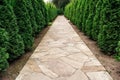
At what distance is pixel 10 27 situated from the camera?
17.3 feet

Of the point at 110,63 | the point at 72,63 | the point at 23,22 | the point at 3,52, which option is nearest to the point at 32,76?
the point at 3,52

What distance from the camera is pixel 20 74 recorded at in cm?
473

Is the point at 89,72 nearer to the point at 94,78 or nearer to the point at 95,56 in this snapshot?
the point at 94,78

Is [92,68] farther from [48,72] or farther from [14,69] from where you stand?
[14,69]

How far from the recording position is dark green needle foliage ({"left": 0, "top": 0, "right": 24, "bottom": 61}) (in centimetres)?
503

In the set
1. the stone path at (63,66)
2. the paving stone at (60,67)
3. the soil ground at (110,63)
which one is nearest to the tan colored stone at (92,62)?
the stone path at (63,66)

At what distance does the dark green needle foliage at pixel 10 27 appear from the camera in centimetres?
503

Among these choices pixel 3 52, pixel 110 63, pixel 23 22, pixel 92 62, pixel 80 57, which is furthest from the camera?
pixel 23 22

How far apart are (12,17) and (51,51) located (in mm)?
2136

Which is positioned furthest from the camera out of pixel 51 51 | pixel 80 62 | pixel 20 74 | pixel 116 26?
pixel 51 51

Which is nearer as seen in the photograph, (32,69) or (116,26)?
(32,69)

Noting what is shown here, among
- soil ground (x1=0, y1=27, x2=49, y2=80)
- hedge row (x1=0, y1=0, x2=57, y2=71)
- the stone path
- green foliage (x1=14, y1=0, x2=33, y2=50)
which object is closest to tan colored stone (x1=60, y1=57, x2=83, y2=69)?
Answer: the stone path

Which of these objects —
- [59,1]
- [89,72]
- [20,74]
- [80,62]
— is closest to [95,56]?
[80,62]

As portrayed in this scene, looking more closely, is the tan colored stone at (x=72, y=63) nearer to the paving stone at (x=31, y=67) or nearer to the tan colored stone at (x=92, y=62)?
the tan colored stone at (x=92, y=62)
